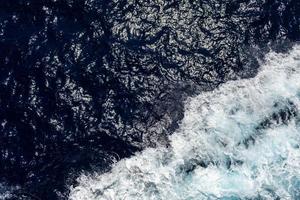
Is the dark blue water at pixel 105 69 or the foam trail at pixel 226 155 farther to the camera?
the dark blue water at pixel 105 69

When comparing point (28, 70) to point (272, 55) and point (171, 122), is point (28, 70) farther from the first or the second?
point (272, 55)

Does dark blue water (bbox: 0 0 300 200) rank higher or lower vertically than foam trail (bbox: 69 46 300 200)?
higher

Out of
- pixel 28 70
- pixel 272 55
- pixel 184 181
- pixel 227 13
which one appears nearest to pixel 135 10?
pixel 227 13

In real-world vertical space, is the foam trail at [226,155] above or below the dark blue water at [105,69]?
below

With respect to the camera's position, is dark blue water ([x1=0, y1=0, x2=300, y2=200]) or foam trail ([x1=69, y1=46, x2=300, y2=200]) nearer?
foam trail ([x1=69, y1=46, x2=300, y2=200])

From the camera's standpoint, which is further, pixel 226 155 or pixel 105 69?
pixel 105 69
